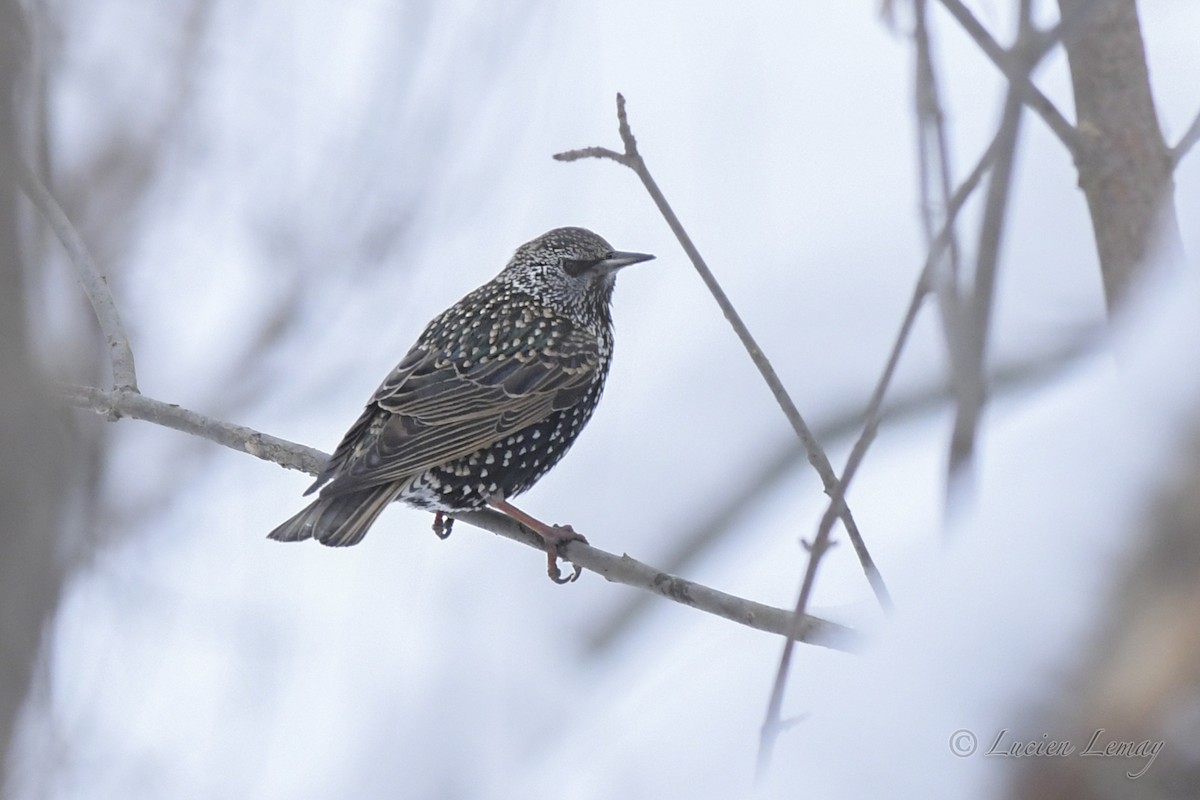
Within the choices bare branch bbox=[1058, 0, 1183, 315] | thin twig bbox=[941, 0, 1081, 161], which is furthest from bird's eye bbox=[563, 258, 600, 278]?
thin twig bbox=[941, 0, 1081, 161]

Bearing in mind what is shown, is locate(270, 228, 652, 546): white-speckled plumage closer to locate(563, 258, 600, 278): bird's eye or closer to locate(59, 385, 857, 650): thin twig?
locate(563, 258, 600, 278): bird's eye

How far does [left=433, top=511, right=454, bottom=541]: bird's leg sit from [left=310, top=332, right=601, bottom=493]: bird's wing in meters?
0.49

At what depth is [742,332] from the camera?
2.42 m

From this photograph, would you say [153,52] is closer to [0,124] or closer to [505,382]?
[505,382]

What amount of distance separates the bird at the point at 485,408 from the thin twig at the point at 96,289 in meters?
0.65

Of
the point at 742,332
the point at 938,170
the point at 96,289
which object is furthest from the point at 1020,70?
the point at 96,289

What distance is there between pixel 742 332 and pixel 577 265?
259 cm

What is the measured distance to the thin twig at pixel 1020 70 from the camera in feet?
4.84

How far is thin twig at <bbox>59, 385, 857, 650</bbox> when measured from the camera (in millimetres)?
2611

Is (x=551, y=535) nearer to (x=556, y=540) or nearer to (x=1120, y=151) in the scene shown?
(x=556, y=540)

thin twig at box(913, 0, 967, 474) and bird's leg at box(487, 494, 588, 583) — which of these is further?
bird's leg at box(487, 494, 588, 583)

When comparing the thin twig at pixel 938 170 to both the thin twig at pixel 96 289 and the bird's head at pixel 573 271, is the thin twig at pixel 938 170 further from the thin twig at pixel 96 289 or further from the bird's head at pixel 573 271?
the bird's head at pixel 573 271

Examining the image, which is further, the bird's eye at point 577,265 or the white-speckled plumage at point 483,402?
the bird's eye at point 577,265

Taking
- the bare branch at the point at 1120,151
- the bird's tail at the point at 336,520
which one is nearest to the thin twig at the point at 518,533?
the bird's tail at the point at 336,520
